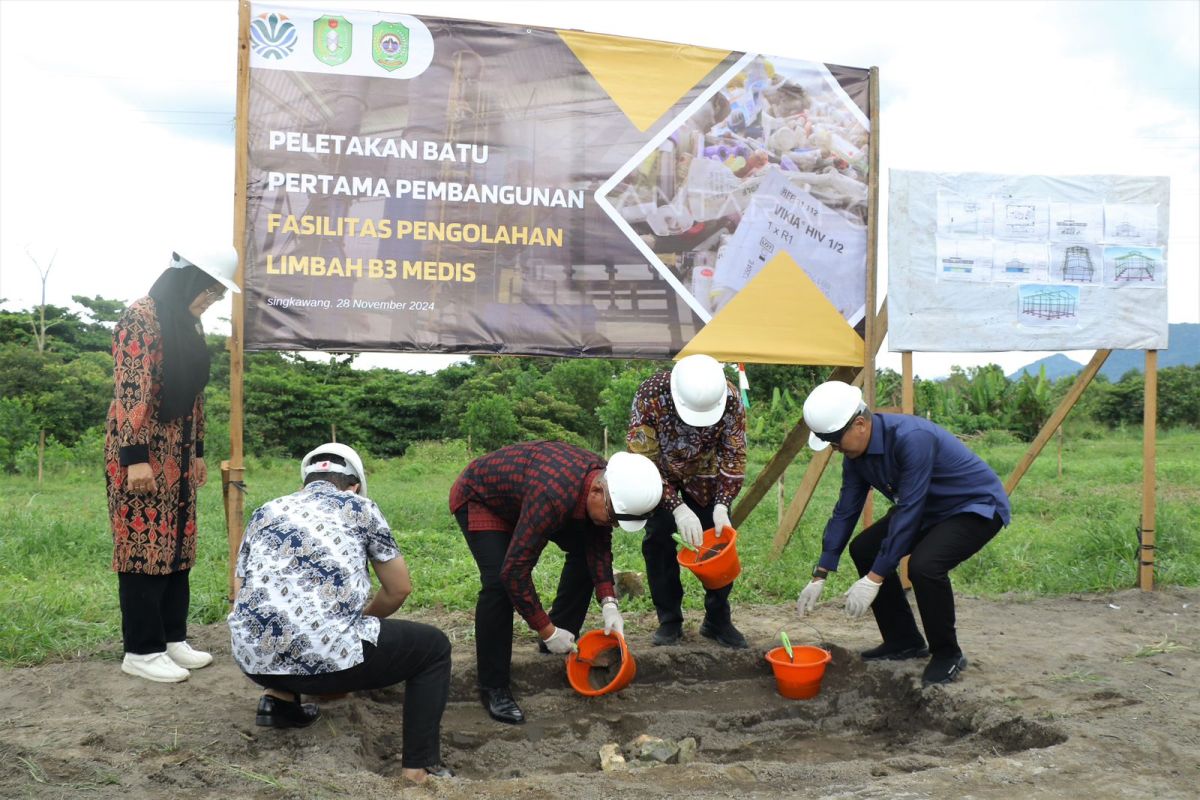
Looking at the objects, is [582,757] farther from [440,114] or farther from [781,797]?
[440,114]

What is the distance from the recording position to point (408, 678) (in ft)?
11.0

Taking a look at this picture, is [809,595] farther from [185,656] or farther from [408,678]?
[185,656]

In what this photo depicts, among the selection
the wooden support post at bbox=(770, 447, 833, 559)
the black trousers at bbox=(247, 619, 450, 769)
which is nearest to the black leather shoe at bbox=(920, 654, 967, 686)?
the wooden support post at bbox=(770, 447, 833, 559)

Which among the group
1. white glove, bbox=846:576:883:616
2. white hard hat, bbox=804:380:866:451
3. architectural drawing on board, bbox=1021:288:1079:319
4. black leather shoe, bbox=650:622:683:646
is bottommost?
black leather shoe, bbox=650:622:683:646

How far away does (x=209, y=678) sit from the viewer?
4.35 metres

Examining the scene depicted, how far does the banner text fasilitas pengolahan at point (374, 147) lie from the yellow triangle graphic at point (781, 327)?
1.73m

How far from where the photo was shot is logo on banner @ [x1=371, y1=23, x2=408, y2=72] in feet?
17.1

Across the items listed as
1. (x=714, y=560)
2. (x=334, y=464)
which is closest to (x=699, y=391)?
(x=714, y=560)

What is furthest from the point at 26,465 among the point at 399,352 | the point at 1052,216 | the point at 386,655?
the point at 1052,216

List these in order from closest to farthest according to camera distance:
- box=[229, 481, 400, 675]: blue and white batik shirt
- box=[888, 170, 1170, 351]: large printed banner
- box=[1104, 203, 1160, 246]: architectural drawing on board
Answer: box=[229, 481, 400, 675]: blue and white batik shirt → box=[888, 170, 1170, 351]: large printed banner → box=[1104, 203, 1160, 246]: architectural drawing on board

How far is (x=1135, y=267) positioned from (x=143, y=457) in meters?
6.15

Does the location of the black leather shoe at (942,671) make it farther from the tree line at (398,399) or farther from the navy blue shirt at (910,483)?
the tree line at (398,399)

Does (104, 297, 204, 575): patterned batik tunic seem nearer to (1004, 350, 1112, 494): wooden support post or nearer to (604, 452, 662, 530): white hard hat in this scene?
(604, 452, 662, 530): white hard hat

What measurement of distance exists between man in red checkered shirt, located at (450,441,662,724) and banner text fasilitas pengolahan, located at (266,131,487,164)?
6.57ft
